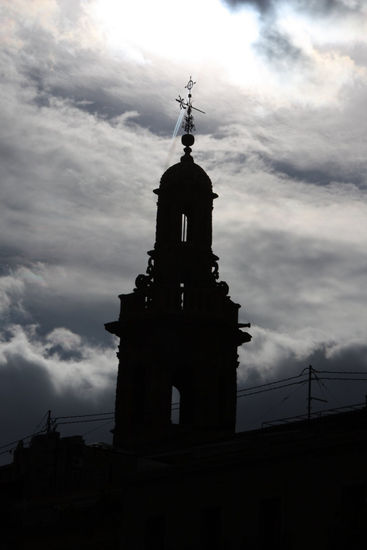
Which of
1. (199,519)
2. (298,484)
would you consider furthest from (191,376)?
(298,484)

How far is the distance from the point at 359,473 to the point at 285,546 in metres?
3.41

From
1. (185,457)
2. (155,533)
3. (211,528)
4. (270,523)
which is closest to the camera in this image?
(270,523)

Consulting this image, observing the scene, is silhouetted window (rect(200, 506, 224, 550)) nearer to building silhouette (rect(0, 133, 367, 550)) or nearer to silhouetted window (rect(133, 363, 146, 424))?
building silhouette (rect(0, 133, 367, 550))

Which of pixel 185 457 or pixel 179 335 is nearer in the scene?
pixel 185 457

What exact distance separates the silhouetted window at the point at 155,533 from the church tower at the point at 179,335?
7.61m

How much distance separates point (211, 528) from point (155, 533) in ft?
9.85

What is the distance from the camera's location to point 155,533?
131 ft

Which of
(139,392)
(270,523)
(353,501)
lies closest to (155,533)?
(270,523)

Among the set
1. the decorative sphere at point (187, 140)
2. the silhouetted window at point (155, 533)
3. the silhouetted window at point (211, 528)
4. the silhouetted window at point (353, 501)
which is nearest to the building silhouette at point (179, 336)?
the decorative sphere at point (187, 140)

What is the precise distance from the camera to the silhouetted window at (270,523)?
34.9 metres

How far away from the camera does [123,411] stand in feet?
165

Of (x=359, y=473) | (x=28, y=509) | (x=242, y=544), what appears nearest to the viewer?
(x=359, y=473)

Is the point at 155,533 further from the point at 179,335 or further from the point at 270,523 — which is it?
the point at 179,335

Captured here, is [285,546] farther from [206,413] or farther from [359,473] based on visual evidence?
[206,413]
